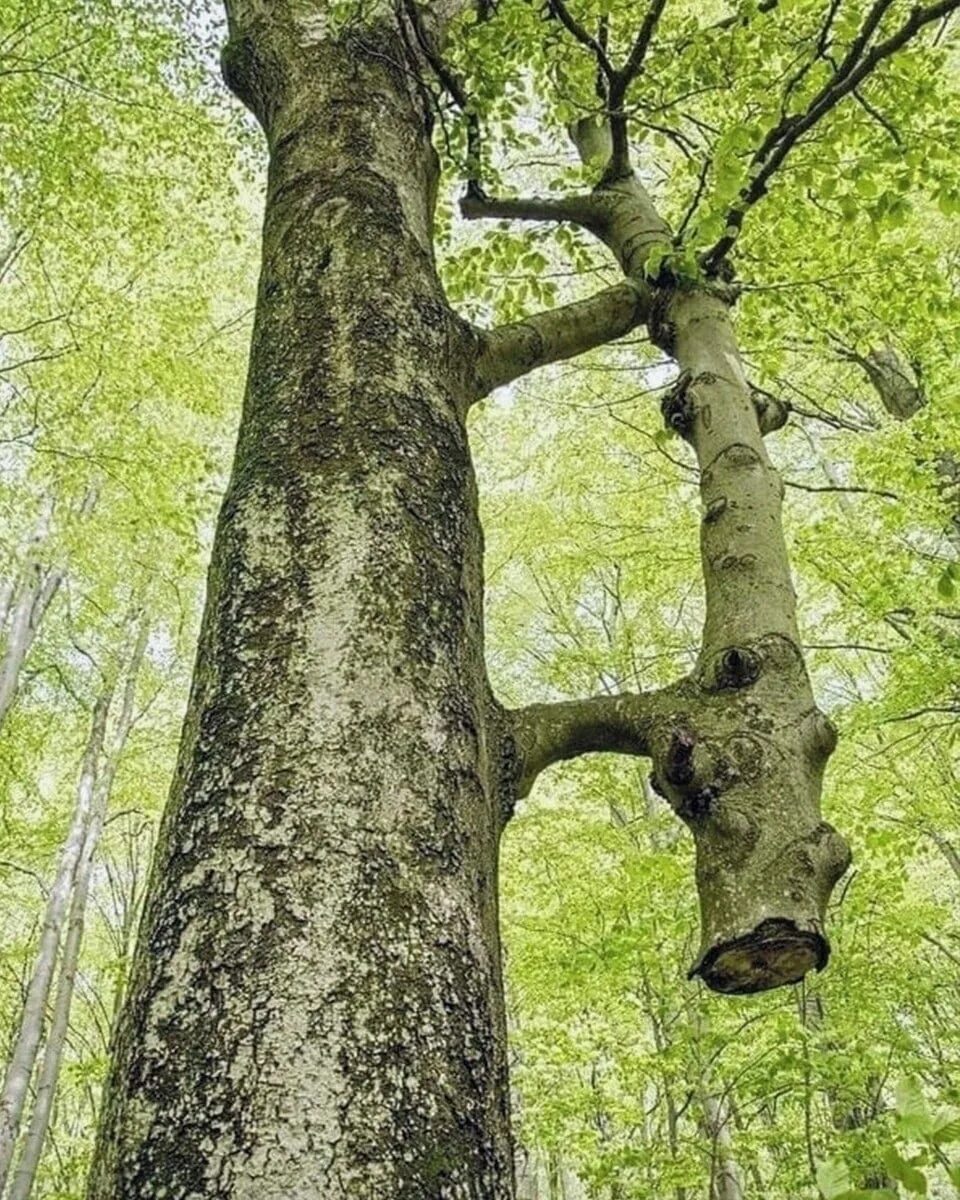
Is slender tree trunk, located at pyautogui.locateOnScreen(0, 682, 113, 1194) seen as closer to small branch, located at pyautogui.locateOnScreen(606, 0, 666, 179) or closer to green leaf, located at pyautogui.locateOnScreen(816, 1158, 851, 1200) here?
small branch, located at pyautogui.locateOnScreen(606, 0, 666, 179)

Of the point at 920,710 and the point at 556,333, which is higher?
the point at 920,710

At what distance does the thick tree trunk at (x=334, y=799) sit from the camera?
79cm

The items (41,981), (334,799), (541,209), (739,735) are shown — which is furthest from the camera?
(41,981)

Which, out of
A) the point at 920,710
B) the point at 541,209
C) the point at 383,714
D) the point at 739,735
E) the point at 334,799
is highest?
the point at 920,710

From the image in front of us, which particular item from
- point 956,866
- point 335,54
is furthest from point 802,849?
point 956,866

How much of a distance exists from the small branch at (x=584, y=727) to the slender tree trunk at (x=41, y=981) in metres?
7.78

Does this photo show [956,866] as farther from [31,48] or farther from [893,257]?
[31,48]

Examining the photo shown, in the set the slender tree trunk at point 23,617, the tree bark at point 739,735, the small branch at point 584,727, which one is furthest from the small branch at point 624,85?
the slender tree trunk at point 23,617

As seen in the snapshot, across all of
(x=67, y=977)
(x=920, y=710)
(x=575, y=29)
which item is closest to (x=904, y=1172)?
(x=575, y=29)

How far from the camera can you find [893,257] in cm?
423

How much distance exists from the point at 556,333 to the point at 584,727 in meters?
0.94

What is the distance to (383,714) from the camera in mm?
1093

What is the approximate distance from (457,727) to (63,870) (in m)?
8.54

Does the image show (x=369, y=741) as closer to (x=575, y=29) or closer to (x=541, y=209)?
(x=575, y=29)
